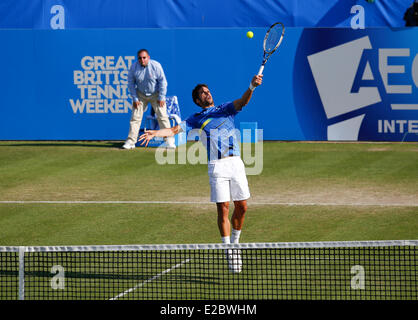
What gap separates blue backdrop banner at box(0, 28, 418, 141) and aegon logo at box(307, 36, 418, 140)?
0.02 meters

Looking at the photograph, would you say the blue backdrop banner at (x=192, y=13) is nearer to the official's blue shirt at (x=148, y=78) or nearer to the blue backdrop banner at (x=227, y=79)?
the blue backdrop banner at (x=227, y=79)

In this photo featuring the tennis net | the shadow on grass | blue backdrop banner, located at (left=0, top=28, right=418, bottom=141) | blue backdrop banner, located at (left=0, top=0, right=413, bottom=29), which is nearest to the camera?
the tennis net

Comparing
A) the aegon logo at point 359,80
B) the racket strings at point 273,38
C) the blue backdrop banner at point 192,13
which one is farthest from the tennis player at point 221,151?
the blue backdrop banner at point 192,13

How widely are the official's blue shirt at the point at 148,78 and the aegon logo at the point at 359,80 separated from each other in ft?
12.0

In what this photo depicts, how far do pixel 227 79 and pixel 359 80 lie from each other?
3146 mm

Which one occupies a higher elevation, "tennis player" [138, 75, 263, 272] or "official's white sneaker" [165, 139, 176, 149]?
"official's white sneaker" [165, 139, 176, 149]

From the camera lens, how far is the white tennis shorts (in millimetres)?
9172

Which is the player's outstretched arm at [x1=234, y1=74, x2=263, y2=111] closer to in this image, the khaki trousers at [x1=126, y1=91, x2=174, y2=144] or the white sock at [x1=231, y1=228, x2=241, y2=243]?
the white sock at [x1=231, y1=228, x2=241, y2=243]

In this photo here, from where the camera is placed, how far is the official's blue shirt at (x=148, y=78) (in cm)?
1805

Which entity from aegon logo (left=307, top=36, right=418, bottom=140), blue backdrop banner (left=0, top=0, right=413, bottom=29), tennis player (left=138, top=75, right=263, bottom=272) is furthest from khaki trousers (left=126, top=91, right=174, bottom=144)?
tennis player (left=138, top=75, right=263, bottom=272)

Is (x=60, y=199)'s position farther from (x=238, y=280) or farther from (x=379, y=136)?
(x=379, y=136)

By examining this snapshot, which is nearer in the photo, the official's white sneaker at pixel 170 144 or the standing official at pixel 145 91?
the standing official at pixel 145 91

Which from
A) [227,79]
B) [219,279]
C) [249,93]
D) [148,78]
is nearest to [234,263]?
[219,279]
